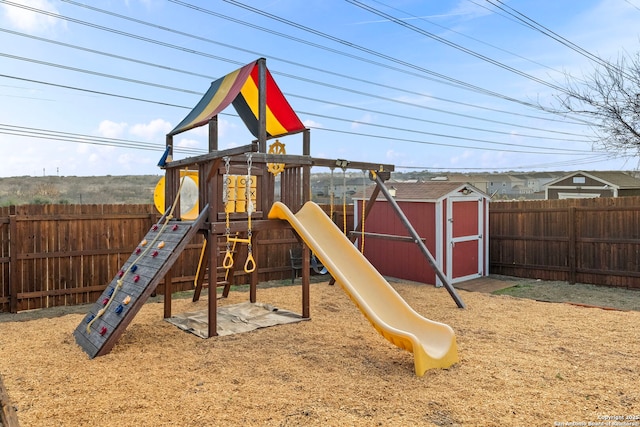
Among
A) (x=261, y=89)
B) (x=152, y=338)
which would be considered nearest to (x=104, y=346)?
(x=152, y=338)

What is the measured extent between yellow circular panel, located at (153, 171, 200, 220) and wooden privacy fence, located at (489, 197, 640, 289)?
7043 millimetres

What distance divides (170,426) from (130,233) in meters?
5.66

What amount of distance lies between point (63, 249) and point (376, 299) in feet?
18.2

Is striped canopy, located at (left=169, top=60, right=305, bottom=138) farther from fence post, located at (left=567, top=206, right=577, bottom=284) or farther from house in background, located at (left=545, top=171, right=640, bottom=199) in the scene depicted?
house in background, located at (left=545, top=171, right=640, bottom=199)

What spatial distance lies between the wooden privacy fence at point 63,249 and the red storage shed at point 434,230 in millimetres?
3365

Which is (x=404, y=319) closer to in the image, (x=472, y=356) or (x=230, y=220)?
(x=472, y=356)

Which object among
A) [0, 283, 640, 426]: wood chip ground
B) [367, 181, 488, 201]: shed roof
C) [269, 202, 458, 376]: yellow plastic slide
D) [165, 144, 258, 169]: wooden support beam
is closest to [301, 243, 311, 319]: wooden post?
[0, 283, 640, 426]: wood chip ground

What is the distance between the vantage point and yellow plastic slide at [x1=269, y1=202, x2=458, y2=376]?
13.6ft

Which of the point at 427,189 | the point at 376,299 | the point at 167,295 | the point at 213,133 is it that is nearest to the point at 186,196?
the point at 213,133

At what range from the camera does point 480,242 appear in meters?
9.90

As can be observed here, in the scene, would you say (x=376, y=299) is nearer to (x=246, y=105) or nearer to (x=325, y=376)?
(x=325, y=376)

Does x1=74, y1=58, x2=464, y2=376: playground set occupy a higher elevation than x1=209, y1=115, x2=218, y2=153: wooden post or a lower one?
lower

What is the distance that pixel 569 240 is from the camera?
369 inches

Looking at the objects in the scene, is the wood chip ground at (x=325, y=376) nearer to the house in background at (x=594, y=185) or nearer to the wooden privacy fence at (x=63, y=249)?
the wooden privacy fence at (x=63, y=249)
